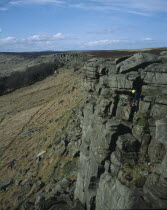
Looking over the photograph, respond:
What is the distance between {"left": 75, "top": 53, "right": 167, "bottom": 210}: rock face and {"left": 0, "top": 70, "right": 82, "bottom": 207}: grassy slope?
29.8 ft

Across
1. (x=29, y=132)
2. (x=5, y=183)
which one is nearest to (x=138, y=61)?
(x=5, y=183)

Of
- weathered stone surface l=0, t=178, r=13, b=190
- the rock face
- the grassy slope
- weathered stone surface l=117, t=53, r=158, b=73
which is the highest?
weathered stone surface l=117, t=53, r=158, b=73

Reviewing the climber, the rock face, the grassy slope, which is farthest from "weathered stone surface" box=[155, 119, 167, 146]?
the grassy slope

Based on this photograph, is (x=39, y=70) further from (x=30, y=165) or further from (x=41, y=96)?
(x=30, y=165)

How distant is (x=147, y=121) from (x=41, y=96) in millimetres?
44855

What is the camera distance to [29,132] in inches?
1302

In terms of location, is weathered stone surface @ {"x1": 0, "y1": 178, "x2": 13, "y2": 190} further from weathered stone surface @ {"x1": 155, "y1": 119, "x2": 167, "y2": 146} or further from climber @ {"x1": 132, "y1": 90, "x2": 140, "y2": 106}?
weathered stone surface @ {"x1": 155, "y1": 119, "x2": 167, "y2": 146}

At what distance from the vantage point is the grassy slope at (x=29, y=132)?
71.2ft

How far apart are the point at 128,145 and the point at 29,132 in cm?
2538

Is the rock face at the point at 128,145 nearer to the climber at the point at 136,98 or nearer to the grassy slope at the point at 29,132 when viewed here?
the climber at the point at 136,98

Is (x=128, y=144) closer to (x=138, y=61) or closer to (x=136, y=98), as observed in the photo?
(x=136, y=98)

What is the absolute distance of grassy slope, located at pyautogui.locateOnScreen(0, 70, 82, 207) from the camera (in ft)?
71.2

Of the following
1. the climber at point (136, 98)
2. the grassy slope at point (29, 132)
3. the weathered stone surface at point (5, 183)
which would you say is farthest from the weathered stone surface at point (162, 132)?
the weathered stone surface at point (5, 183)

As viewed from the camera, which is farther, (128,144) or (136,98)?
(136,98)
